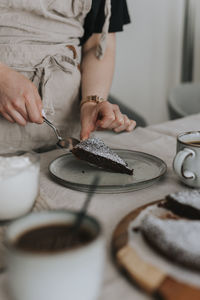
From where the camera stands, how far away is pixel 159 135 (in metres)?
1.21

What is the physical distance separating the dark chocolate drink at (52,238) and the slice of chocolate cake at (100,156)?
404mm

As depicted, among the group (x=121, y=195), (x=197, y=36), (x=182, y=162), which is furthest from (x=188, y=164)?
(x=197, y=36)

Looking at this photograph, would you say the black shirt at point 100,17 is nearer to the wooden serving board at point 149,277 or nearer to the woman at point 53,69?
the woman at point 53,69

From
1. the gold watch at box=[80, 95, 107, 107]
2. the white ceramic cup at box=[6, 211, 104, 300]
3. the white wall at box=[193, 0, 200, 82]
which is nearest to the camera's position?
the white ceramic cup at box=[6, 211, 104, 300]

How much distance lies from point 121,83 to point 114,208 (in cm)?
241

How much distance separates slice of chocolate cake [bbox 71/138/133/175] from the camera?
850 millimetres

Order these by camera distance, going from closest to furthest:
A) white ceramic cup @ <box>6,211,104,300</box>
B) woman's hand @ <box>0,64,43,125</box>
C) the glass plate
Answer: white ceramic cup @ <box>6,211,104,300</box>
the glass plate
woman's hand @ <box>0,64,43,125</box>

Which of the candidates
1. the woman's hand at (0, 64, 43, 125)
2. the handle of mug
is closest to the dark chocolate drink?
the handle of mug

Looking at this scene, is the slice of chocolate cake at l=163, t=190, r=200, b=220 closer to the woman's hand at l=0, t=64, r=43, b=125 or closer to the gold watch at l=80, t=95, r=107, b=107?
the woman's hand at l=0, t=64, r=43, b=125

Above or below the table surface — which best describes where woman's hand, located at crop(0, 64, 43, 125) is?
above

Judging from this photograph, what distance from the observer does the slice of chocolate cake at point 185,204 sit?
0.60 m

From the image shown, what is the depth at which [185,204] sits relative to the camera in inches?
24.0

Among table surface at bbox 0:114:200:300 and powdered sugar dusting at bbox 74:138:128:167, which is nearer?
table surface at bbox 0:114:200:300

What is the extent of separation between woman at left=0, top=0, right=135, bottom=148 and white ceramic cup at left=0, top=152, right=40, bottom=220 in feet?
1.03
